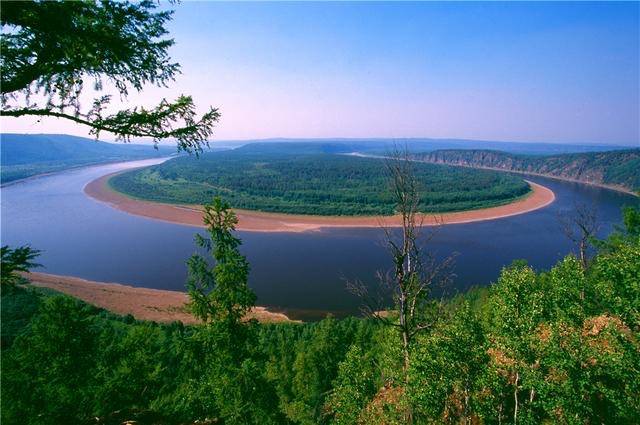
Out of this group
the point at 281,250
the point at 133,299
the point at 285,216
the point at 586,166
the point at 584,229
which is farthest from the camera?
the point at 586,166

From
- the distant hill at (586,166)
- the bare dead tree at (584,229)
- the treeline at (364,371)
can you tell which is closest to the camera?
the treeline at (364,371)

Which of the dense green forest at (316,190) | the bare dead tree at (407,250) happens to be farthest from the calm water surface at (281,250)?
the bare dead tree at (407,250)

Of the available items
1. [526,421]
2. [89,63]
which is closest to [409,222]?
[89,63]

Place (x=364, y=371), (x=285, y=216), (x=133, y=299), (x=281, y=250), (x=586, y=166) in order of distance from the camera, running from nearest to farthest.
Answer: (x=364, y=371)
(x=133, y=299)
(x=281, y=250)
(x=285, y=216)
(x=586, y=166)

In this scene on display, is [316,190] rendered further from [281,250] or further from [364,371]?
[364,371]

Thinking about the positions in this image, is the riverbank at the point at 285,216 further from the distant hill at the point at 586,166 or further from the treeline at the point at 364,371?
the treeline at the point at 364,371

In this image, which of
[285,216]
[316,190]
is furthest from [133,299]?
[316,190]

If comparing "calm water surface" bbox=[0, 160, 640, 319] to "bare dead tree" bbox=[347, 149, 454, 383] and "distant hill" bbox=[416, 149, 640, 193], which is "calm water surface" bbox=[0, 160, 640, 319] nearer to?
"bare dead tree" bbox=[347, 149, 454, 383]
